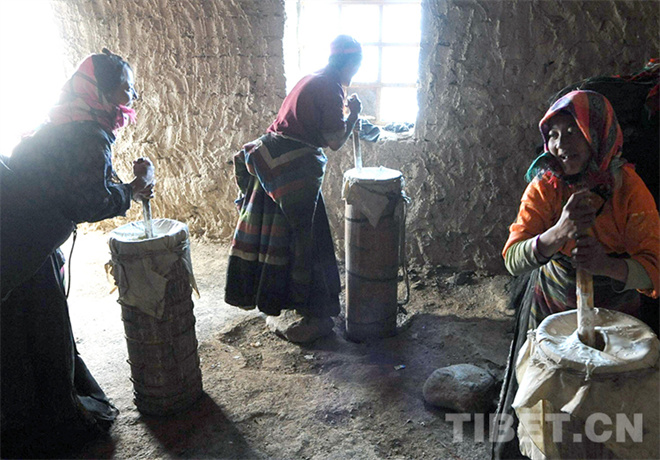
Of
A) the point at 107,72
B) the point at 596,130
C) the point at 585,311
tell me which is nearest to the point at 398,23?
the point at 107,72

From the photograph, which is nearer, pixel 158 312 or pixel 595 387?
pixel 595 387

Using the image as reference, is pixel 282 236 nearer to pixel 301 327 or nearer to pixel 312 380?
pixel 301 327

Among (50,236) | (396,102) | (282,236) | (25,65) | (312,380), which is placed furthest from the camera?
(396,102)

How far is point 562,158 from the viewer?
1.64m

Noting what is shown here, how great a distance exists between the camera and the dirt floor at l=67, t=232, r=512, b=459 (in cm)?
232

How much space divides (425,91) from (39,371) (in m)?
2.93

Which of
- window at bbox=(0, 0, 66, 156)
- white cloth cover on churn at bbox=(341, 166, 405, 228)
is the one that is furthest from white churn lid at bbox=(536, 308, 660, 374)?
window at bbox=(0, 0, 66, 156)

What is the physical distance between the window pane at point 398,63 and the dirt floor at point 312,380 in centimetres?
361

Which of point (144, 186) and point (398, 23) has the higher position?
point (398, 23)

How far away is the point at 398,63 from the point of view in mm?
6734

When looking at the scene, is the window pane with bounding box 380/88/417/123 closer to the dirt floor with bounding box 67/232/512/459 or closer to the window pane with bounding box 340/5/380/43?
the window pane with bounding box 340/5/380/43

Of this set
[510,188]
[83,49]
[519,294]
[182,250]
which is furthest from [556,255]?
[83,49]

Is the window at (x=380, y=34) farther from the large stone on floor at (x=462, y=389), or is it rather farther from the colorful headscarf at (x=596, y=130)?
the colorful headscarf at (x=596, y=130)

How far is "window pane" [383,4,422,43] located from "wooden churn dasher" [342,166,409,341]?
406cm
